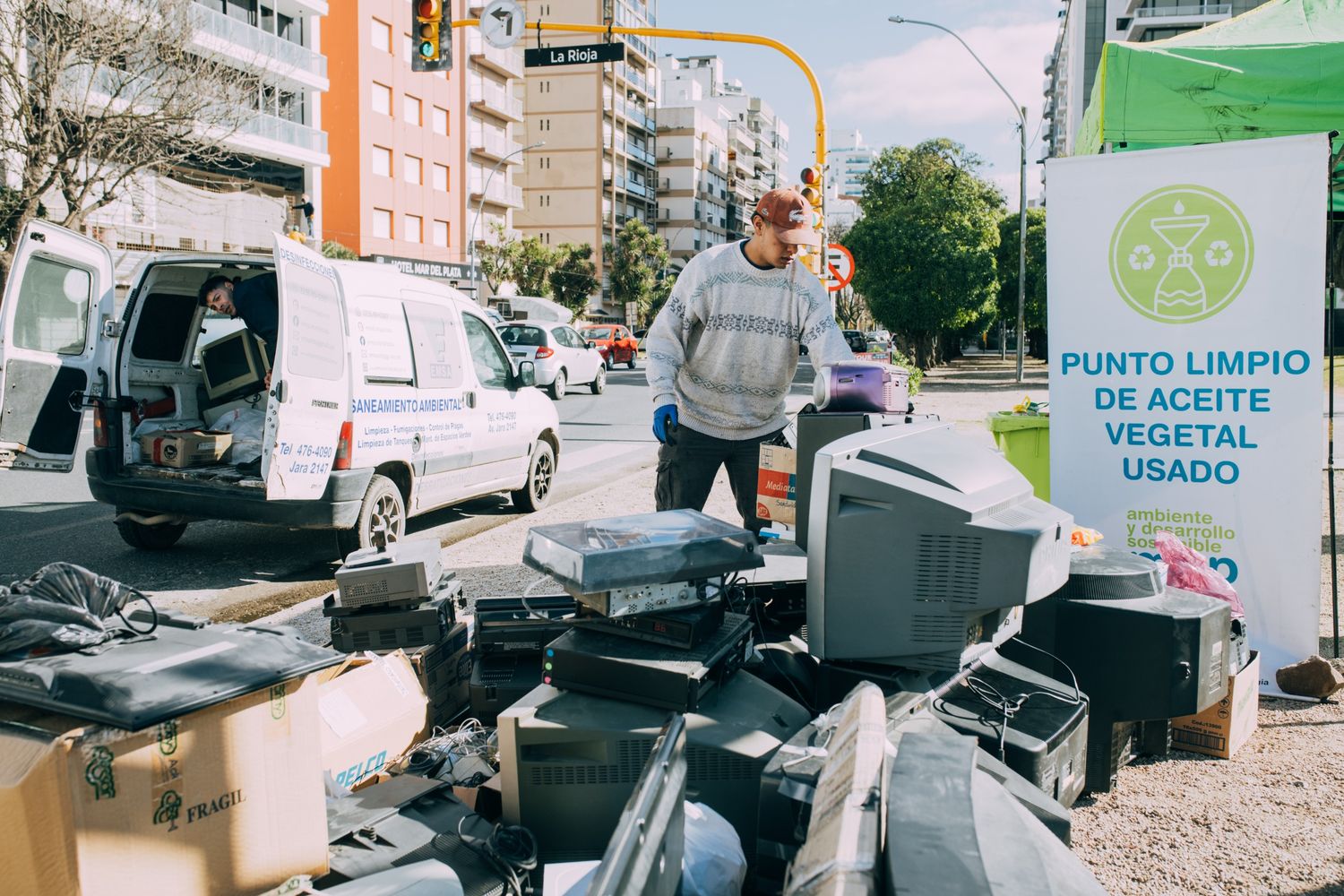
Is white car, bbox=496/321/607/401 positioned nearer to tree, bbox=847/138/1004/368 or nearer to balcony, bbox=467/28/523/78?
tree, bbox=847/138/1004/368

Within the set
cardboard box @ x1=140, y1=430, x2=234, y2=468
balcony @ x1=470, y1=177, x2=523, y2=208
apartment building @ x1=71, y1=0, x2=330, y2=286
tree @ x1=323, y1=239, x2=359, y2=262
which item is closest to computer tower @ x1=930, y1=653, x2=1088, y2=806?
cardboard box @ x1=140, y1=430, x2=234, y2=468

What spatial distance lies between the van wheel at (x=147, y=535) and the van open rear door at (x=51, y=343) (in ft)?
2.65

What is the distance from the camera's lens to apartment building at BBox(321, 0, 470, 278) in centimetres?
4097

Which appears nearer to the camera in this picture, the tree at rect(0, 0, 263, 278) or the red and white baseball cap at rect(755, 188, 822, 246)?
the red and white baseball cap at rect(755, 188, 822, 246)

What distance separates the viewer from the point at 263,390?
306 inches

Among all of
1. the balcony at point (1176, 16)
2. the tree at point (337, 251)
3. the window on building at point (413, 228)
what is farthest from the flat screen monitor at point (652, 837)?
the balcony at point (1176, 16)

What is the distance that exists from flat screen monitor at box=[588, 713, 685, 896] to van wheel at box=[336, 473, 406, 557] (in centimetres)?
479

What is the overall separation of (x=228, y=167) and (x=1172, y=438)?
34295 mm

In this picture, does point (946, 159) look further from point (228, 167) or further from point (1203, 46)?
point (1203, 46)

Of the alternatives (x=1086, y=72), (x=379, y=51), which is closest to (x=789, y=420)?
(x=379, y=51)

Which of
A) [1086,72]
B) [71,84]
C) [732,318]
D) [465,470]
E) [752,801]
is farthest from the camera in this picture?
[1086,72]

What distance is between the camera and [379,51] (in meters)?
42.4

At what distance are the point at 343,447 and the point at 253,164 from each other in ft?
108

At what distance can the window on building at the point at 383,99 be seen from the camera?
42.2 meters
